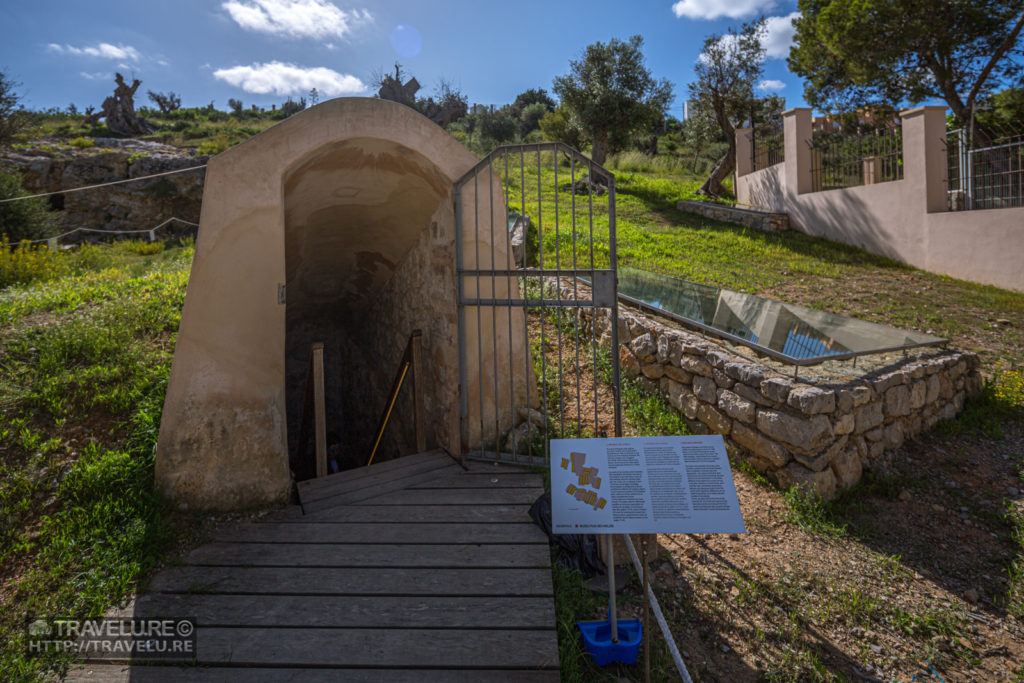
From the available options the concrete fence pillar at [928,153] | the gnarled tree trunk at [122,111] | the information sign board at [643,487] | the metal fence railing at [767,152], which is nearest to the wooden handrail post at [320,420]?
the information sign board at [643,487]

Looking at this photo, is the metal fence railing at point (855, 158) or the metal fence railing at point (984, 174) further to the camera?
the metal fence railing at point (855, 158)

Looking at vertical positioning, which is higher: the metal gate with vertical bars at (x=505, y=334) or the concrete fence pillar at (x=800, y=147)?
the concrete fence pillar at (x=800, y=147)

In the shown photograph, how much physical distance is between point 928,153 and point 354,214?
434 inches

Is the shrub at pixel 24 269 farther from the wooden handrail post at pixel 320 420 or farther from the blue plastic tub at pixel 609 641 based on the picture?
the blue plastic tub at pixel 609 641

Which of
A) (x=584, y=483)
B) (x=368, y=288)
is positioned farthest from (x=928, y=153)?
(x=584, y=483)

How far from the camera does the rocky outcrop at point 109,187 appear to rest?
18188 millimetres

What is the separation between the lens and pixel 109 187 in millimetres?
19141

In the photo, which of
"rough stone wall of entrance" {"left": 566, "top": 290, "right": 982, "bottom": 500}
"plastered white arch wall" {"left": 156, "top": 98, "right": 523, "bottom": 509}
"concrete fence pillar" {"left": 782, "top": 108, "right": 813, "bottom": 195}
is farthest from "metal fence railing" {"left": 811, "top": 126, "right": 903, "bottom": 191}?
"plastered white arch wall" {"left": 156, "top": 98, "right": 523, "bottom": 509}

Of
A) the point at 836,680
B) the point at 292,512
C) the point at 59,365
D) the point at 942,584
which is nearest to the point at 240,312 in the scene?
the point at 292,512

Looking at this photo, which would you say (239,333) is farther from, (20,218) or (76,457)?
(20,218)

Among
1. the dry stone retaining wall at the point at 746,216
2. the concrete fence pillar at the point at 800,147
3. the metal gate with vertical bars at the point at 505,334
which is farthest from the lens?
the dry stone retaining wall at the point at 746,216

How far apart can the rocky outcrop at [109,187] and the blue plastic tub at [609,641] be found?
20.1m

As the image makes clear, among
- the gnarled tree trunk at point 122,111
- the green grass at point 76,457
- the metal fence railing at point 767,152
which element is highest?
the gnarled tree trunk at point 122,111

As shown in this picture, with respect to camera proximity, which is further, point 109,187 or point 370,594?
point 109,187
